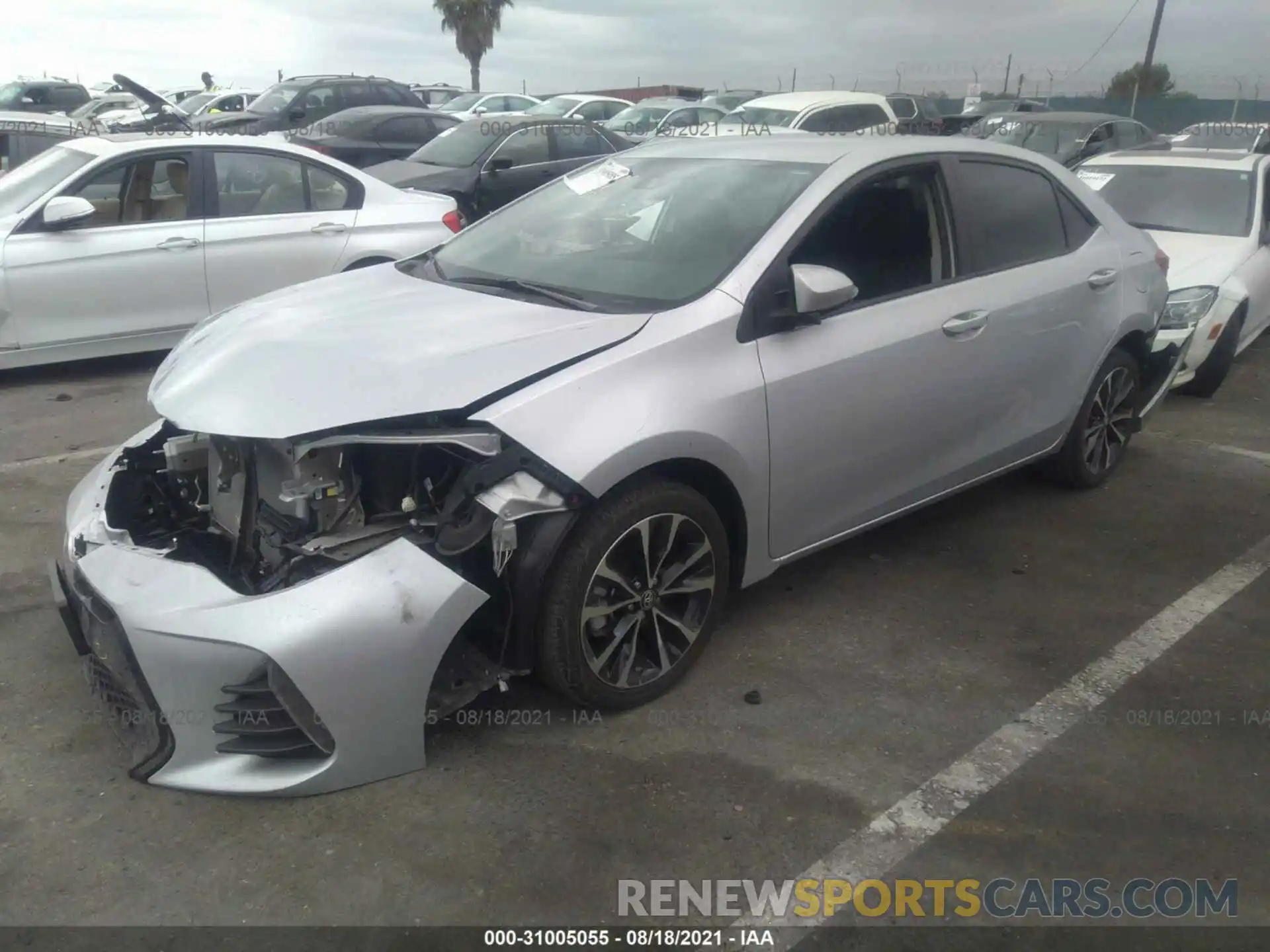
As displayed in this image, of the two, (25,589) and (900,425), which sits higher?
(900,425)

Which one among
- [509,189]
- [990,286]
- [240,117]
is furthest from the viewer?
[240,117]

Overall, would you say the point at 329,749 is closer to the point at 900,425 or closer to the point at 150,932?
the point at 150,932

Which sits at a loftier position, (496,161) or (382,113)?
(382,113)

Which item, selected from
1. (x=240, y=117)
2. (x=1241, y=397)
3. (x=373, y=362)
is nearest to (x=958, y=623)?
(x=373, y=362)

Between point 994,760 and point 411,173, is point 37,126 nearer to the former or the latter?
point 411,173

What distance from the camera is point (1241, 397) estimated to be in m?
7.14

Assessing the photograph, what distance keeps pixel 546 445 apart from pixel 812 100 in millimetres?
13077

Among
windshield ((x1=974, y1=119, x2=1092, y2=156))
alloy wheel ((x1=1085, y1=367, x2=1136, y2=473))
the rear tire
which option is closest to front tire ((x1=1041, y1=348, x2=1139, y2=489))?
alloy wheel ((x1=1085, y1=367, x2=1136, y2=473))

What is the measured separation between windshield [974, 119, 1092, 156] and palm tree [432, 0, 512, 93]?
34898 millimetres

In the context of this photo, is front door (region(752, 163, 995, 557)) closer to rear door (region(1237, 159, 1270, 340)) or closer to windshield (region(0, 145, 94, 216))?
rear door (region(1237, 159, 1270, 340))

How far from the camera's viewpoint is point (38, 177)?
6.64 meters

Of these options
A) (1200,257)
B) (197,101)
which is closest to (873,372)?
(1200,257)

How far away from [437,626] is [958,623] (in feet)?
6.95

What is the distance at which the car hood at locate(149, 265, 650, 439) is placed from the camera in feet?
9.29
